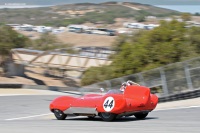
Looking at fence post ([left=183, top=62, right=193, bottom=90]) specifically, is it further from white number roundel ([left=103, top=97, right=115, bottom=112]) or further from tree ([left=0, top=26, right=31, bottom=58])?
tree ([left=0, top=26, right=31, bottom=58])

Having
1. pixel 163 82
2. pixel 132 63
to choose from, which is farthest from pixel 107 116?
pixel 132 63

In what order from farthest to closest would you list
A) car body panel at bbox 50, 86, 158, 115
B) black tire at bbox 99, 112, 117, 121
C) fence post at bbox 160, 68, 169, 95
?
fence post at bbox 160, 68, 169, 95 → black tire at bbox 99, 112, 117, 121 → car body panel at bbox 50, 86, 158, 115

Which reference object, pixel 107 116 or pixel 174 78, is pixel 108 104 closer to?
pixel 107 116

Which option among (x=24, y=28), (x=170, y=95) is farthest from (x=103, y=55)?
(x=24, y=28)

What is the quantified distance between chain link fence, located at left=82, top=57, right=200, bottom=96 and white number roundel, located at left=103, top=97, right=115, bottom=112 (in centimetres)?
774

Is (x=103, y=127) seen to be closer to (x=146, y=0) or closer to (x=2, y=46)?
(x=2, y=46)

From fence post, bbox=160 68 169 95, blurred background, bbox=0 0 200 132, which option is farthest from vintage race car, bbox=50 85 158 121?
fence post, bbox=160 68 169 95

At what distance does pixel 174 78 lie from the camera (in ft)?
70.9

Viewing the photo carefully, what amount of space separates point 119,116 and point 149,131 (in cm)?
325

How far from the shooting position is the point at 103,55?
186 ft

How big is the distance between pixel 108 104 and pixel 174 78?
805cm

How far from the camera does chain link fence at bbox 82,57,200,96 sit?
21359mm

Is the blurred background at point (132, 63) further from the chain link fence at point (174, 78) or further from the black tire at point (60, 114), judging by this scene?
the black tire at point (60, 114)

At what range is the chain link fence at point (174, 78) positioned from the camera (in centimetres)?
2136
